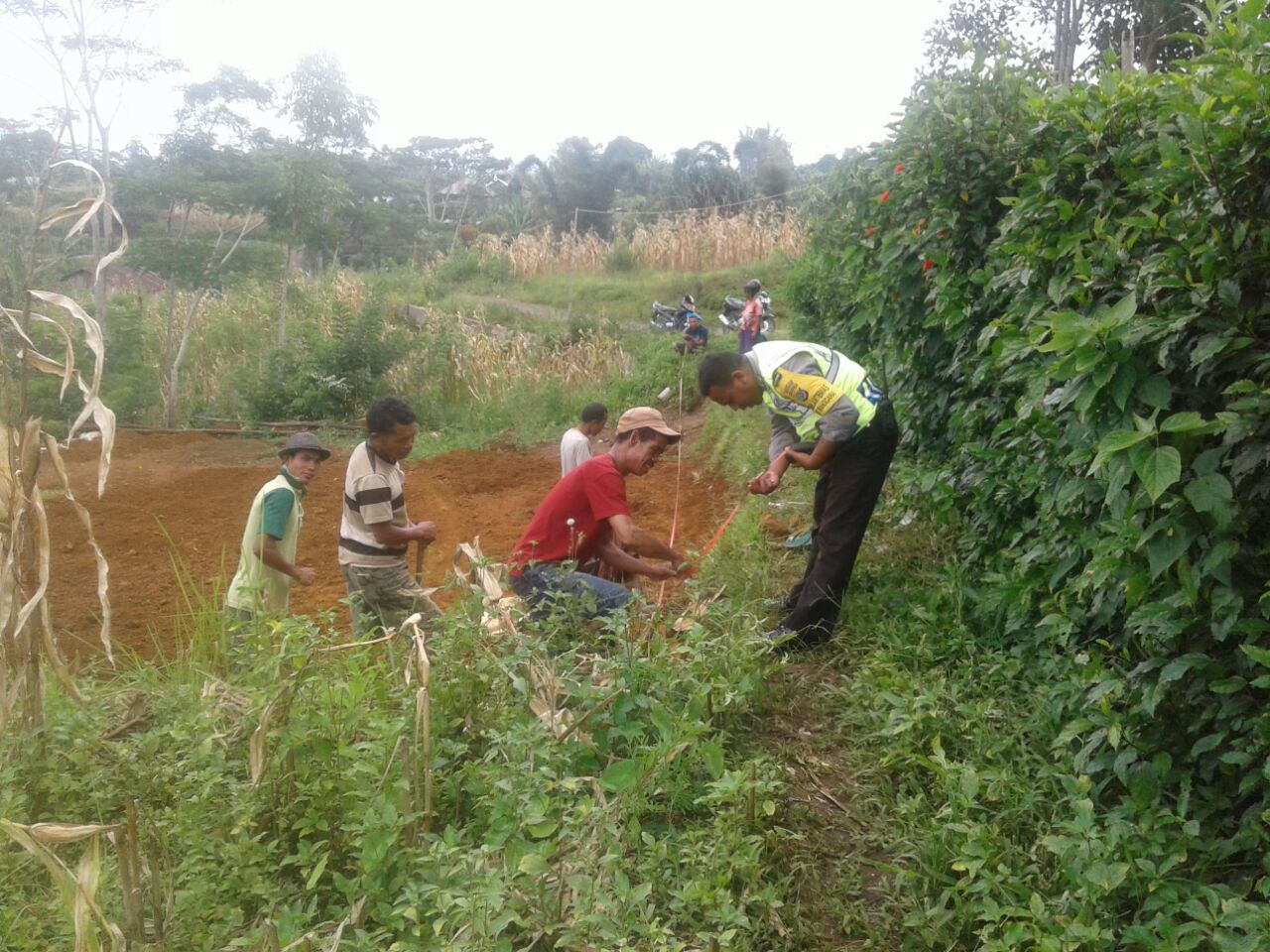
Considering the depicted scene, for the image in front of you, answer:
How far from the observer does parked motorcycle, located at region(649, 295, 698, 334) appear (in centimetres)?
1648

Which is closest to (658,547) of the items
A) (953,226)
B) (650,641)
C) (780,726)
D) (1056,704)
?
(650,641)

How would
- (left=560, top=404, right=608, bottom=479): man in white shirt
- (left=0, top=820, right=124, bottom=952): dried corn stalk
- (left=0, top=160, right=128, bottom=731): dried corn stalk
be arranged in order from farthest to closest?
(left=560, top=404, right=608, bottom=479): man in white shirt < (left=0, top=160, right=128, bottom=731): dried corn stalk < (left=0, top=820, right=124, bottom=952): dried corn stalk

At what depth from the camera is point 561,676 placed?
3207 millimetres

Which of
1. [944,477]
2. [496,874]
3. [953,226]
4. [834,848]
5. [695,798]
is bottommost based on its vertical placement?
[834,848]

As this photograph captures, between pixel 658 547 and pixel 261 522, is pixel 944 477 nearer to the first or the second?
pixel 658 547

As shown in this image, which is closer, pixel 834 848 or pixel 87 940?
pixel 87 940

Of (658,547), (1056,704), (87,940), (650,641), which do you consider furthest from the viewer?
(658,547)

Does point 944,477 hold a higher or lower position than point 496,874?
higher

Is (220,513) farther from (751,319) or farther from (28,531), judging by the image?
(28,531)

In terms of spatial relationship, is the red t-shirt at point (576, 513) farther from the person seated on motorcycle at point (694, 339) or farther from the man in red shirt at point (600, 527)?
the person seated on motorcycle at point (694, 339)

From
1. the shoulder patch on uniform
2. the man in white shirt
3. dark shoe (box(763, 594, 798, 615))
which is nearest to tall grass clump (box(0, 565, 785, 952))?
dark shoe (box(763, 594, 798, 615))

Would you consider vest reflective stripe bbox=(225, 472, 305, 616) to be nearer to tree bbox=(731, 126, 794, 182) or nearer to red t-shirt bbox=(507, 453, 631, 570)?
red t-shirt bbox=(507, 453, 631, 570)

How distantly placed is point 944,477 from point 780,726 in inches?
63.4

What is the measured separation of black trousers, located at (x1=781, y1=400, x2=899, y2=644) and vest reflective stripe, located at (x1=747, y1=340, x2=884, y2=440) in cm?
9
